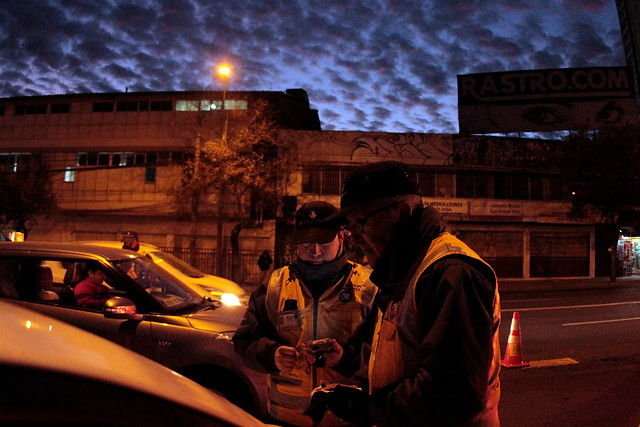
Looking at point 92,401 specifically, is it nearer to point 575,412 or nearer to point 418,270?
point 418,270

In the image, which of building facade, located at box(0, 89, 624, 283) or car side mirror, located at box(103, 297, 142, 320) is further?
building facade, located at box(0, 89, 624, 283)

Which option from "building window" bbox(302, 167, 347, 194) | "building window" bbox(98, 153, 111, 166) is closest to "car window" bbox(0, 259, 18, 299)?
"building window" bbox(302, 167, 347, 194)

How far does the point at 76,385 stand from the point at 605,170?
24749 mm

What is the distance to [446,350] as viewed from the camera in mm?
1273

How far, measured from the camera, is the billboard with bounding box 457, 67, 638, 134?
25.4m

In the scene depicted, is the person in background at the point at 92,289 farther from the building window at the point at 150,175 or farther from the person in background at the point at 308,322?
the building window at the point at 150,175

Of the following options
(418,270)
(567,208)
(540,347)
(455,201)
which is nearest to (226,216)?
(455,201)

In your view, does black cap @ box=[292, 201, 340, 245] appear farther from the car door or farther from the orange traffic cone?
the orange traffic cone

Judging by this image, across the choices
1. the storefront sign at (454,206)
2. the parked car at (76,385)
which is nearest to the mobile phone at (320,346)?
the parked car at (76,385)

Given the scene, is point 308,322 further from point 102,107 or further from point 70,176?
point 102,107

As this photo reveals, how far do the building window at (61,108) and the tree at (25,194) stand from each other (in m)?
3.21

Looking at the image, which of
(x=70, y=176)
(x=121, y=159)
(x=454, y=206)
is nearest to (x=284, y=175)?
(x=454, y=206)

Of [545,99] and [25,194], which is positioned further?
[545,99]

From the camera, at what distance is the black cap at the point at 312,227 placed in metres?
2.49
